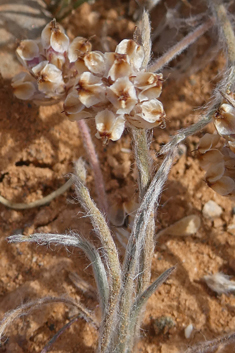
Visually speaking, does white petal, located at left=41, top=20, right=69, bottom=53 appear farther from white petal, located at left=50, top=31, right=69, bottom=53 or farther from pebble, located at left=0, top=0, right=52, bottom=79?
pebble, located at left=0, top=0, right=52, bottom=79

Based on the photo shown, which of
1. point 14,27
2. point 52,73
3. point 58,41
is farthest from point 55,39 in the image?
point 14,27

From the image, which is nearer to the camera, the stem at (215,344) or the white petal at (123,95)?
the white petal at (123,95)

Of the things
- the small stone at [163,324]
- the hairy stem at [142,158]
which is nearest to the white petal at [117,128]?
the hairy stem at [142,158]

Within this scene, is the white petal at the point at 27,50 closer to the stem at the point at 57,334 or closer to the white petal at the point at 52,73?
the white petal at the point at 52,73

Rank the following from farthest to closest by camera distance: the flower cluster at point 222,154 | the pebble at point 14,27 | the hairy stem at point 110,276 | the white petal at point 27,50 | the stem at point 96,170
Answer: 1. the pebble at point 14,27
2. the stem at point 96,170
3. the white petal at point 27,50
4. the flower cluster at point 222,154
5. the hairy stem at point 110,276

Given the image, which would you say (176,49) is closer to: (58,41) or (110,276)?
(58,41)
